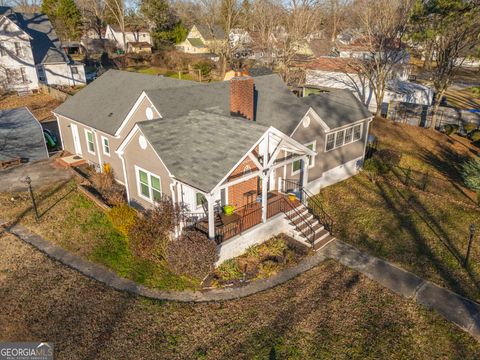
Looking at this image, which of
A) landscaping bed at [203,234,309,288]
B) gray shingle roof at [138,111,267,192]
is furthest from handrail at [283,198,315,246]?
gray shingle roof at [138,111,267,192]

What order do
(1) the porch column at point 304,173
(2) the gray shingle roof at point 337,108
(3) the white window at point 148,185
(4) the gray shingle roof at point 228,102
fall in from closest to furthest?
(3) the white window at point 148,185, (1) the porch column at point 304,173, (4) the gray shingle roof at point 228,102, (2) the gray shingle roof at point 337,108

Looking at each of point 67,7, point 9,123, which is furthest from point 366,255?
point 67,7

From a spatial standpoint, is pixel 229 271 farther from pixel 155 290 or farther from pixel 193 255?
pixel 155 290

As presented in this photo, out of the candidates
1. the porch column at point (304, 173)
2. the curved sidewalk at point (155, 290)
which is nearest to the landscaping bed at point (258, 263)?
the curved sidewalk at point (155, 290)

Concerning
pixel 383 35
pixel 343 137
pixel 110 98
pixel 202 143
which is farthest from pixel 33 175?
pixel 383 35

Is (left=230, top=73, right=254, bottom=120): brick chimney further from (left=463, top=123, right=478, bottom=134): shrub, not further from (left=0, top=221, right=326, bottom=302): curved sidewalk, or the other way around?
(left=463, top=123, right=478, bottom=134): shrub

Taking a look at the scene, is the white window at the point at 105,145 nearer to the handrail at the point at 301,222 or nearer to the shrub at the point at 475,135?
the handrail at the point at 301,222

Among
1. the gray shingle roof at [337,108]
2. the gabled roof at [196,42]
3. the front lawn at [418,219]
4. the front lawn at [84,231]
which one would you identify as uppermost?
the gabled roof at [196,42]

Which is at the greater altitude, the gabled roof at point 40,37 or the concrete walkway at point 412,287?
the gabled roof at point 40,37

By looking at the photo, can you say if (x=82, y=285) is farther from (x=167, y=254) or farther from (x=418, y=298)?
(x=418, y=298)
